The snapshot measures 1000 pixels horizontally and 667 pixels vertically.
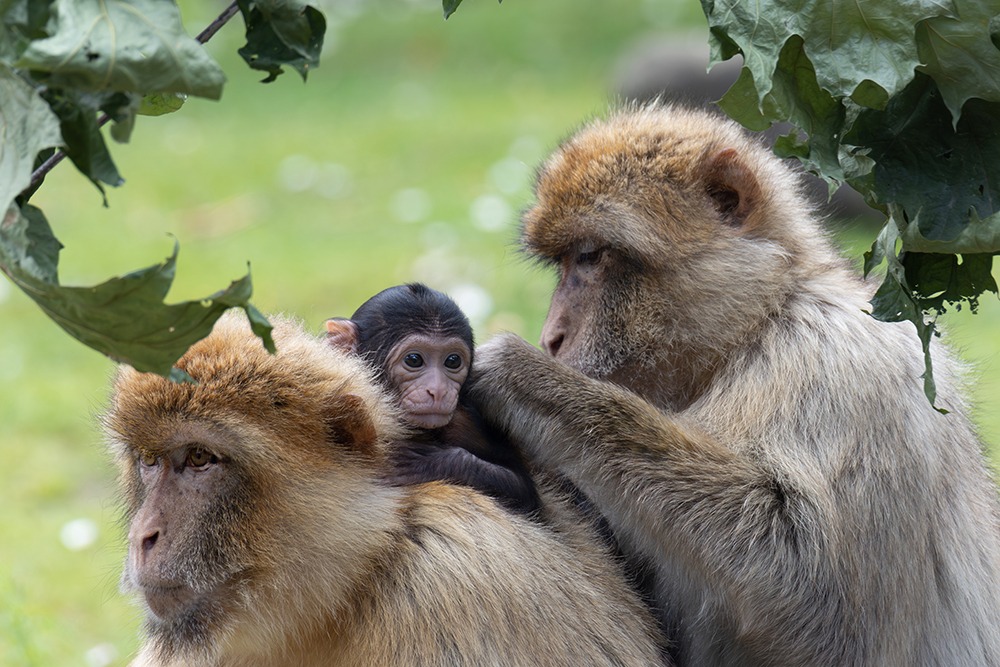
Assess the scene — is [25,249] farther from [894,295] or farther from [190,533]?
[894,295]

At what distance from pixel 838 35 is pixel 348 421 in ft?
5.32

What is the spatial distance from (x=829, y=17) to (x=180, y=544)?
2.04 meters

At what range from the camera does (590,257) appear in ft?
15.5

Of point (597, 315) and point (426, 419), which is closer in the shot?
point (426, 419)

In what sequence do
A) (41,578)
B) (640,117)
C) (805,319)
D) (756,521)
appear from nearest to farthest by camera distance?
(756,521)
(805,319)
(640,117)
(41,578)

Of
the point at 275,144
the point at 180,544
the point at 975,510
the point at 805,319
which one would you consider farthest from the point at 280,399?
the point at 275,144

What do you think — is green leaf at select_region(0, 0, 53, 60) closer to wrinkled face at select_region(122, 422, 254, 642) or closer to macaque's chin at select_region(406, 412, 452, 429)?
wrinkled face at select_region(122, 422, 254, 642)

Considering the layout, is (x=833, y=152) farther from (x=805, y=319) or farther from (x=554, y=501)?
(x=554, y=501)

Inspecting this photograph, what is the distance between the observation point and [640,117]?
495 cm

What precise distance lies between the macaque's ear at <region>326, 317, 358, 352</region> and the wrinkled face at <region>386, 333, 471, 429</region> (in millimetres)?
151

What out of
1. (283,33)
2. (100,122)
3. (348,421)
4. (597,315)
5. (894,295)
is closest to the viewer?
(100,122)

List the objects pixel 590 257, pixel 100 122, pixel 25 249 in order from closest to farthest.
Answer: pixel 25 249
pixel 100 122
pixel 590 257

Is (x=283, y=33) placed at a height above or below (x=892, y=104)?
below

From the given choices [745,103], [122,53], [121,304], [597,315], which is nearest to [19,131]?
[122,53]
